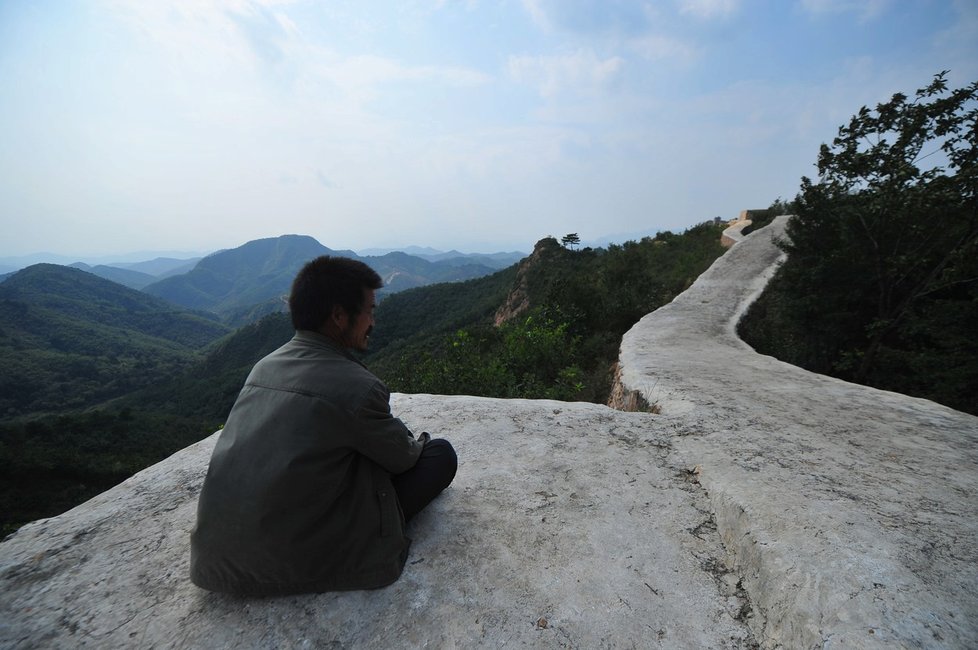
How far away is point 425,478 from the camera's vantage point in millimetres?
2279

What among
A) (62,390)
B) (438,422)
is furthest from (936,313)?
(62,390)

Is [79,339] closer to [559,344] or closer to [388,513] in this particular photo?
[559,344]

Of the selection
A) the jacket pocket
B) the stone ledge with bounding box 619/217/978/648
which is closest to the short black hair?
the jacket pocket

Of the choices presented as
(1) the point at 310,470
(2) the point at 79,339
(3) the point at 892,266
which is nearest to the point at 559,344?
(3) the point at 892,266

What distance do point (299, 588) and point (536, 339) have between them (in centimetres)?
663

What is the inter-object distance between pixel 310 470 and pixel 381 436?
32 cm

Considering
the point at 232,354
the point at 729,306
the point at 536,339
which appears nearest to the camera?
the point at 536,339

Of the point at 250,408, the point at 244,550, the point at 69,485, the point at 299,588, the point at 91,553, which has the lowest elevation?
the point at 69,485

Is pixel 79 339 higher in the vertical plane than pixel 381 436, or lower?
lower

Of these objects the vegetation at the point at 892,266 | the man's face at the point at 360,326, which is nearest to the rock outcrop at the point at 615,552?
the man's face at the point at 360,326

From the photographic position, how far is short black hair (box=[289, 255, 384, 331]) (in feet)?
6.46

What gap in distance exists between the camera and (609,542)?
91.1 inches

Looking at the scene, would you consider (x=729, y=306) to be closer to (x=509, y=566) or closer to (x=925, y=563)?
(x=925, y=563)

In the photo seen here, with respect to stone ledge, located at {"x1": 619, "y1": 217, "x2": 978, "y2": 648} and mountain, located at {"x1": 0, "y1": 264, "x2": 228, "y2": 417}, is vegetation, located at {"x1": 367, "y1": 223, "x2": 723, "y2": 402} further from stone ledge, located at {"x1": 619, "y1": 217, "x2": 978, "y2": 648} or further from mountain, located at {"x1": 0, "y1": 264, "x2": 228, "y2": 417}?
mountain, located at {"x1": 0, "y1": 264, "x2": 228, "y2": 417}
